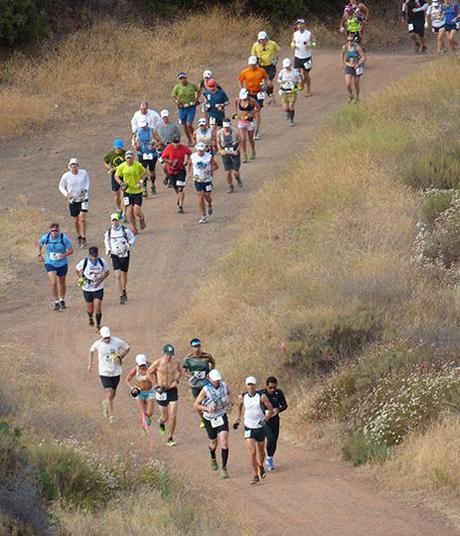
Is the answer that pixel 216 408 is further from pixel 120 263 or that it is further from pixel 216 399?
pixel 120 263

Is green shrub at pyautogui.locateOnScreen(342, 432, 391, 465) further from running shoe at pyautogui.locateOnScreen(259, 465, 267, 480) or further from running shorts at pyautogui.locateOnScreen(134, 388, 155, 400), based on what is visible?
running shorts at pyautogui.locateOnScreen(134, 388, 155, 400)

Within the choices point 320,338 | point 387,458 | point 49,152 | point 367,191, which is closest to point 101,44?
point 49,152

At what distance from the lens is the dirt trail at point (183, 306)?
1794 cm

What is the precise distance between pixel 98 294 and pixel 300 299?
11.0ft

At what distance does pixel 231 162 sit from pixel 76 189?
3.95 m

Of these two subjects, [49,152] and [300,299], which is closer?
[300,299]

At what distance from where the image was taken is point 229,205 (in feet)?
98.3

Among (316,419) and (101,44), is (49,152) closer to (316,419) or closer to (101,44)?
(101,44)

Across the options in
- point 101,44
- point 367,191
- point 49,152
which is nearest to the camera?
point 367,191

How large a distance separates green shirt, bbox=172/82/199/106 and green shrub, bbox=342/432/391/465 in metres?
13.3

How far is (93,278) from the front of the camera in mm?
23812

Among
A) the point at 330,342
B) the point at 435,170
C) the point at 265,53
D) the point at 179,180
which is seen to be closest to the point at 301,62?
the point at 265,53

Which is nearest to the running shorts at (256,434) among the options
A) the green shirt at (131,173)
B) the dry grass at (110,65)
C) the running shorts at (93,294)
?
the running shorts at (93,294)

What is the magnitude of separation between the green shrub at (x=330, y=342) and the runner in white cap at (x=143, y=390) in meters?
2.55
